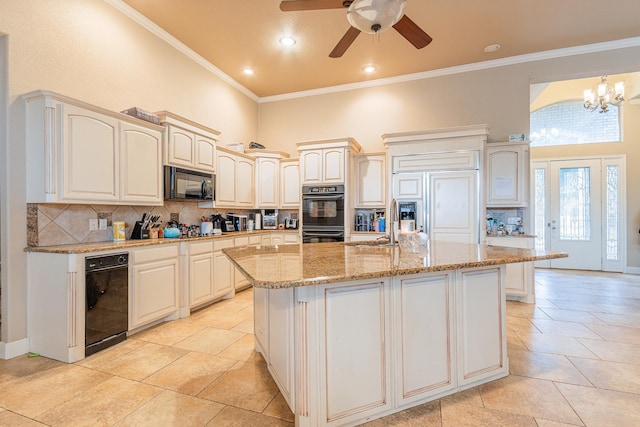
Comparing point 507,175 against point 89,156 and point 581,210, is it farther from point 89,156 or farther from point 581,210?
point 89,156

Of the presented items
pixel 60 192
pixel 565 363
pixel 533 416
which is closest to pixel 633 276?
pixel 565 363

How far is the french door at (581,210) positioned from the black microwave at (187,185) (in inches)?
249

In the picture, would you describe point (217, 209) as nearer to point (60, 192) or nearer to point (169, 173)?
point (169, 173)

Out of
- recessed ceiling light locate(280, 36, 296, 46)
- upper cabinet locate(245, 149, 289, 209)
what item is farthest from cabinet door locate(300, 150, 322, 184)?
recessed ceiling light locate(280, 36, 296, 46)

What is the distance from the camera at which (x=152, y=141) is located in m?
3.18

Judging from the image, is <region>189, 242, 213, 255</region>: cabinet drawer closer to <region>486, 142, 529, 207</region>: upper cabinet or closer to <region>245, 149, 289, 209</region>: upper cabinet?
<region>245, 149, 289, 209</region>: upper cabinet

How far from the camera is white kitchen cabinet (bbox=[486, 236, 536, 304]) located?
3.84 m

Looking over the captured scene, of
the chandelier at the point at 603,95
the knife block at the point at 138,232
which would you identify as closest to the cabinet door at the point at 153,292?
the knife block at the point at 138,232

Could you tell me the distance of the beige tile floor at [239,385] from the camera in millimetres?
1683

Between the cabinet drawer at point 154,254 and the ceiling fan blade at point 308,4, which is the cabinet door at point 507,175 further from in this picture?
the cabinet drawer at point 154,254

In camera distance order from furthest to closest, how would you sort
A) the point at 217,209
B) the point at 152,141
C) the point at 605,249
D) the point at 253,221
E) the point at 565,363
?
the point at 605,249
the point at 253,221
the point at 217,209
the point at 152,141
the point at 565,363

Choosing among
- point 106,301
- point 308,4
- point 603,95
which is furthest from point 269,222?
point 603,95

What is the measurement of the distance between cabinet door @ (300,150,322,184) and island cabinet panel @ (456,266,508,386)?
3.12 metres

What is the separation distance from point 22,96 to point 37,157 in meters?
0.52
